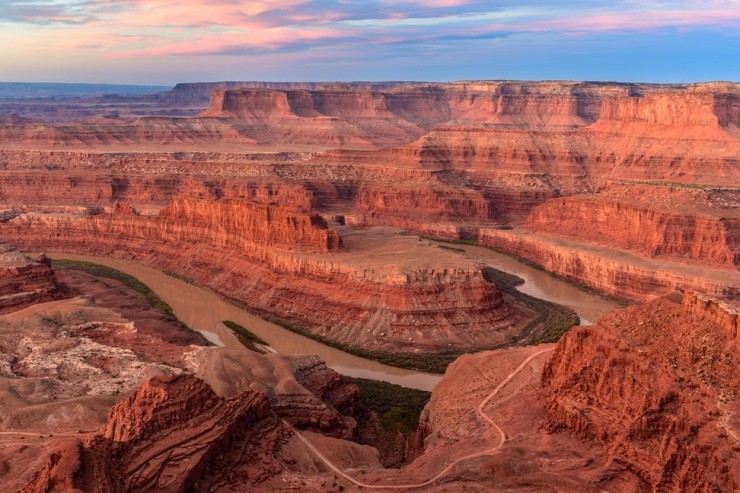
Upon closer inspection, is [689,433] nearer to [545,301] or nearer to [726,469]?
[726,469]

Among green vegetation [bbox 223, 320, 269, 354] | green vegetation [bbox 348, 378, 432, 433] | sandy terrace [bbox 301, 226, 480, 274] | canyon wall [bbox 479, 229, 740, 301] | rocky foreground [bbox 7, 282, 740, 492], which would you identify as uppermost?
rocky foreground [bbox 7, 282, 740, 492]

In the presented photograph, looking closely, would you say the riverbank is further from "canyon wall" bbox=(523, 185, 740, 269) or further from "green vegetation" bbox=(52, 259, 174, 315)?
"canyon wall" bbox=(523, 185, 740, 269)

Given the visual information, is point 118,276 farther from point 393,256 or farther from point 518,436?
point 518,436

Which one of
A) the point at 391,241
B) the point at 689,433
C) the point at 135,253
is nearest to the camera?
the point at 689,433

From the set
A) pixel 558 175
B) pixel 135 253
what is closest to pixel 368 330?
pixel 135 253

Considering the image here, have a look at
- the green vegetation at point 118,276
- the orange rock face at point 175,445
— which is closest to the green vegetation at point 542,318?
the green vegetation at point 118,276

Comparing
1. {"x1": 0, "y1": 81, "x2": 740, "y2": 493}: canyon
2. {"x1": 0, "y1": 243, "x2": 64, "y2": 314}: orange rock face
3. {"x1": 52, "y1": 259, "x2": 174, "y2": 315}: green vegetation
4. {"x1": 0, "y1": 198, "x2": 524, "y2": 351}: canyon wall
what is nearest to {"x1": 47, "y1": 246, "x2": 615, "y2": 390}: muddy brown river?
{"x1": 52, "y1": 259, "x2": 174, "y2": 315}: green vegetation
